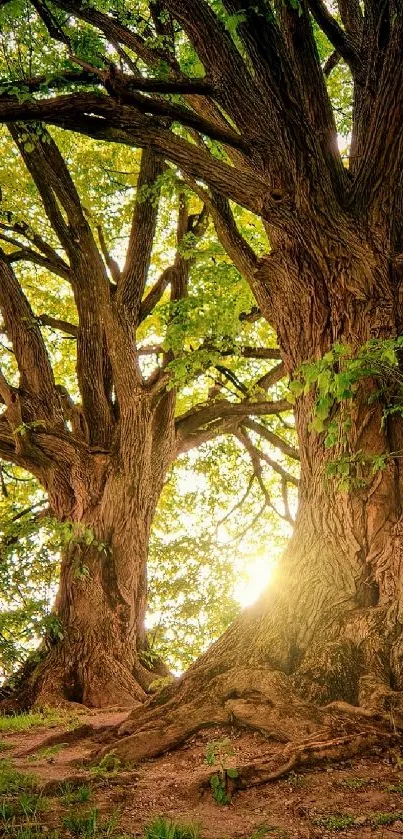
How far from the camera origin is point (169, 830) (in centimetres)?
273

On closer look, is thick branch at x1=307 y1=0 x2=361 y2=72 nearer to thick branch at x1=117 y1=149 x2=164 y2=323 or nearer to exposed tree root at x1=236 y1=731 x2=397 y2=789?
thick branch at x1=117 y1=149 x2=164 y2=323

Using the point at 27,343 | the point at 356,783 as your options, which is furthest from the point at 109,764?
the point at 27,343

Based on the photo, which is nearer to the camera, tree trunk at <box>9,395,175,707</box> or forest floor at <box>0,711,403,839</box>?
forest floor at <box>0,711,403,839</box>

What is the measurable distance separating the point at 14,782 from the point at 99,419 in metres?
6.22

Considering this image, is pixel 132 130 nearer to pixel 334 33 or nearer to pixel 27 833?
pixel 334 33

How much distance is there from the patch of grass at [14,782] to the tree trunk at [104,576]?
12.8 ft

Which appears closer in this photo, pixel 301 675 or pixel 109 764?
pixel 109 764

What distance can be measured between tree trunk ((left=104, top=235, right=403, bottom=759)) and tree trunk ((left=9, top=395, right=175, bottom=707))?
3123 mm

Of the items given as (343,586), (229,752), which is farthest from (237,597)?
(229,752)

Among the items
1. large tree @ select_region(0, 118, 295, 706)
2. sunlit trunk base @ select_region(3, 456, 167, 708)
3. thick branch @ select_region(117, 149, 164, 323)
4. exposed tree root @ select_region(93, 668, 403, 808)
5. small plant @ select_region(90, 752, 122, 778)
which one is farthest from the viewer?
thick branch @ select_region(117, 149, 164, 323)

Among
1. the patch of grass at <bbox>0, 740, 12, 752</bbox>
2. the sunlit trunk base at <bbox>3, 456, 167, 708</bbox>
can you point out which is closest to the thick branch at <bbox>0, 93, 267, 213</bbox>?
the sunlit trunk base at <bbox>3, 456, 167, 708</bbox>

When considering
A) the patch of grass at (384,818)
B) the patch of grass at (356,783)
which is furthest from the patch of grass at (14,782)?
the patch of grass at (384,818)

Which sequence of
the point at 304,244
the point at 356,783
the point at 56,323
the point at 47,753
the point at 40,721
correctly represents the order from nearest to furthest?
the point at 356,783 → the point at 47,753 → the point at 304,244 → the point at 40,721 → the point at 56,323

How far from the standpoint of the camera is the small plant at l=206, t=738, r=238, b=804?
3.28 meters
